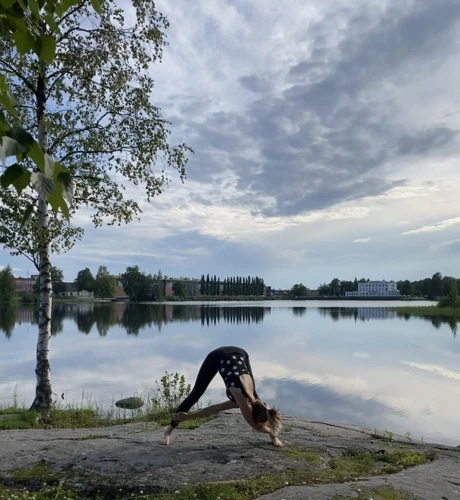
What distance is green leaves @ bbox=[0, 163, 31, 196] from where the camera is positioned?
186cm

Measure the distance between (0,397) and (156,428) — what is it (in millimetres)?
9068

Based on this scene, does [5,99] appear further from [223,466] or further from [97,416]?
[97,416]

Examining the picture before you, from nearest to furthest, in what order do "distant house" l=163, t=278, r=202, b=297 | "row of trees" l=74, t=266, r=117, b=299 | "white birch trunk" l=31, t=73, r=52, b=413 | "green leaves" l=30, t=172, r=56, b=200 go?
"green leaves" l=30, t=172, r=56, b=200 → "white birch trunk" l=31, t=73, r=52, b=413 → "row of trees" l=74, t=266, r=117, b=299 → "distant house" l=163, t=278, r=202, b=297

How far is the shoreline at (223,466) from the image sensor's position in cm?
499

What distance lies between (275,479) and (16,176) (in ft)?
15.0

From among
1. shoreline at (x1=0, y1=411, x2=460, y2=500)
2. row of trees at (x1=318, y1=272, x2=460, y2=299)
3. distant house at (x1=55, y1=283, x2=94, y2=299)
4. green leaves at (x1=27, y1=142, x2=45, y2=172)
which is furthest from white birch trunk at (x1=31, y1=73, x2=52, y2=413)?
distant house at (x1=55, y1=283, x2=94, y2=299)

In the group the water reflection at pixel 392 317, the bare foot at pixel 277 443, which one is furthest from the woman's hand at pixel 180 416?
the water reflection at pixel 392 317

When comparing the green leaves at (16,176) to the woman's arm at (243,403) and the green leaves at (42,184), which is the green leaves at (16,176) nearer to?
the green leaves at (42,184)

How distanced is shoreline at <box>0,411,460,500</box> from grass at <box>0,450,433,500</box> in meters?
0.01

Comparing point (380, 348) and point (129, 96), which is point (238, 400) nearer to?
point (129, 96)

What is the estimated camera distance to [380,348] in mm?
30984

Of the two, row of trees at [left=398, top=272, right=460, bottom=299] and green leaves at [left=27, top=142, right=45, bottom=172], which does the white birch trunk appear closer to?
green leaves at [left=27, top=142, right=45, bottom=172]

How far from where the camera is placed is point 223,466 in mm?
5664

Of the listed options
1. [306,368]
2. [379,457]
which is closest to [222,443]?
[379,457]
